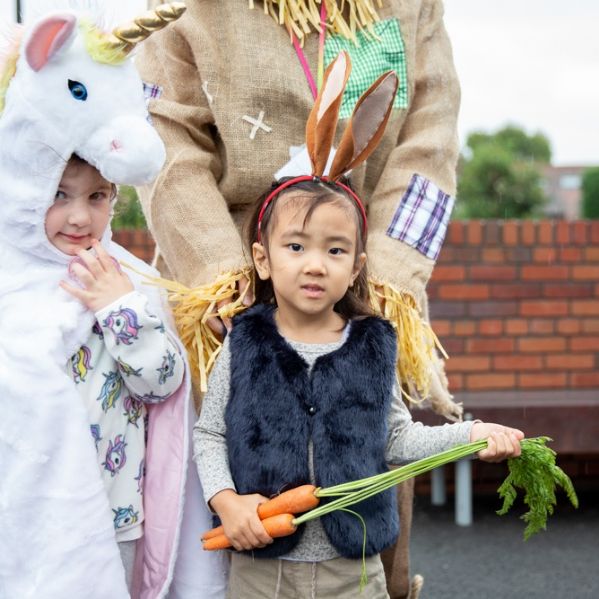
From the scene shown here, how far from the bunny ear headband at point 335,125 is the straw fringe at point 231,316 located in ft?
0.65

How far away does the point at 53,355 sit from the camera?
1.90 meters

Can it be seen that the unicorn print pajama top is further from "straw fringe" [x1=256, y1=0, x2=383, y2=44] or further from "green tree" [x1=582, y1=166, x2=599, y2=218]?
"green tree" [x1=582, y1=166, x2=599, y2=218]

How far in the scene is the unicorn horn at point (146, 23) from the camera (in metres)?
1.88

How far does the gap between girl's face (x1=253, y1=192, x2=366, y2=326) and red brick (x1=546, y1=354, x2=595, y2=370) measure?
3468 mm

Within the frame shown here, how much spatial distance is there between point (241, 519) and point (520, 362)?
3.59 meters

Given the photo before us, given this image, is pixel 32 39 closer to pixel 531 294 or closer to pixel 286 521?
pixel 286 521

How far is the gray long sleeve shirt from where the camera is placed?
1977 millimetres

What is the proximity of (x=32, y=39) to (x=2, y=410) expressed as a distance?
0.72 metres

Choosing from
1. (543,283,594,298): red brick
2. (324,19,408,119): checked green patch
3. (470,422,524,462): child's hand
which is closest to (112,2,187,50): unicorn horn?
(324,19,408,119): checked green patch

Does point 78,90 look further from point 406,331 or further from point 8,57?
point 406,331

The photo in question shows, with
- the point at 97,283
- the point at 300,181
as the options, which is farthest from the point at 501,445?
the point at 97,283

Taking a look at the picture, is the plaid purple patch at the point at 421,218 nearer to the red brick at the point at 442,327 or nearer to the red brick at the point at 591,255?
the red brick at the point at 442,327

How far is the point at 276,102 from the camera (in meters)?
2.35

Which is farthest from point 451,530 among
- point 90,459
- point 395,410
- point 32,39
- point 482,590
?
point 32,39
